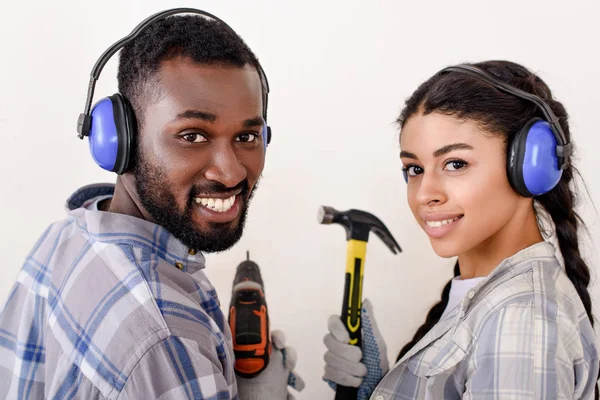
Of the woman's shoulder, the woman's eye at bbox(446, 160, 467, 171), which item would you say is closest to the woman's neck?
the woman's shoulder

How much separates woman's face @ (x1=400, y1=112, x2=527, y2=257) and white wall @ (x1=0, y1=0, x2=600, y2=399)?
1306mm

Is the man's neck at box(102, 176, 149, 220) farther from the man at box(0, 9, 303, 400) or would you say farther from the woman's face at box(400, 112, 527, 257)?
the woman's face at box(400, 112, 527, 257)

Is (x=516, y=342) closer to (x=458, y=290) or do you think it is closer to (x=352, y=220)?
(x=458, y=290)

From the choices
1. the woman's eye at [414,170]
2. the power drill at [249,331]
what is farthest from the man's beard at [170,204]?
the woman's eye at [414,170]

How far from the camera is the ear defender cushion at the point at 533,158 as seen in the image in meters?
1.72

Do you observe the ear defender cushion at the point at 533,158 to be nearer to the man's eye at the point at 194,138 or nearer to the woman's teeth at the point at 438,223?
the woman's teeth at the point at 438,223

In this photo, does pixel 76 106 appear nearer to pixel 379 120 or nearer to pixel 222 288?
pixel 222 288

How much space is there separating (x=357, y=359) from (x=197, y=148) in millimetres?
1032

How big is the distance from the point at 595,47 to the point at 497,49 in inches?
17.8

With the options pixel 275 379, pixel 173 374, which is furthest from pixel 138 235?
pixel 275 379

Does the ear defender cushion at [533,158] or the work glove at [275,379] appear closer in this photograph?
the ear defender cushion at [533,158]

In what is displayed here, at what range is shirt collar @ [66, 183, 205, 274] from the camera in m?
1.57

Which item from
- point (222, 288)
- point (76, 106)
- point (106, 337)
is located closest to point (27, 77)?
point (76, 106)

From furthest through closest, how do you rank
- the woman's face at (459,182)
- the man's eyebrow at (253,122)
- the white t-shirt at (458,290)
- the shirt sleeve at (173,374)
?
the white t-shirt at (458,290)
the woman's face at (459,182)
the man's eyebrow at (253,122)
the shirt sleeve at (173,374)
